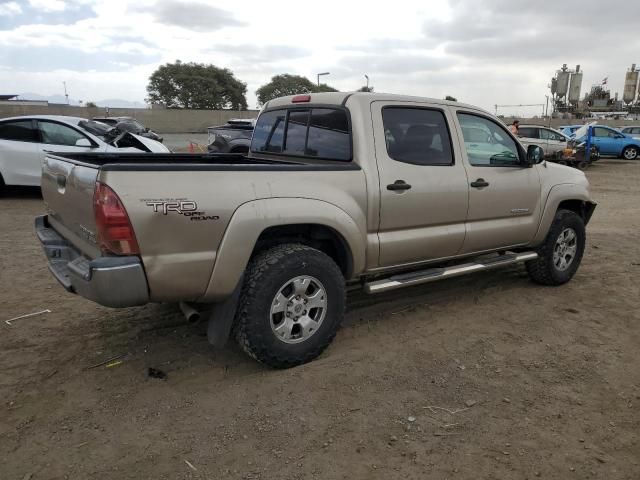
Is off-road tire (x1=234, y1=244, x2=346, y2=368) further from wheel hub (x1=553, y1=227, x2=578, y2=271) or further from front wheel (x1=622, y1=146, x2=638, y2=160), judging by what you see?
front wheel (x1=622, y1=146, x2=638, y2=160)

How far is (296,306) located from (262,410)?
0.73 m

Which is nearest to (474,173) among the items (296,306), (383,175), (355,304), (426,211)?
(426,211)

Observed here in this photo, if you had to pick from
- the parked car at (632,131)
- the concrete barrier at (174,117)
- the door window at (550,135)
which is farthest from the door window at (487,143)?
the concrete barrier at (174,117)

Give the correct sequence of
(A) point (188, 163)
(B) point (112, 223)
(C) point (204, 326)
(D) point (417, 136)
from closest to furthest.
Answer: (B) point (112, 223), (A) point (188, 163), (D) point (417, 136), (C) point (204, 326)

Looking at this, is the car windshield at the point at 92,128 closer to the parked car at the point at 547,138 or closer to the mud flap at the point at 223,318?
the mud flap at the point at 223,318

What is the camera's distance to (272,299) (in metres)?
3.37

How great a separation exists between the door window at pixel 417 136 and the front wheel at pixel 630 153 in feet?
79.0

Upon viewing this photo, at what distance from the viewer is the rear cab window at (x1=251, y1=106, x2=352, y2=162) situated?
397 cm

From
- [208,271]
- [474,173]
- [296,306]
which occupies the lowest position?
[296,306]

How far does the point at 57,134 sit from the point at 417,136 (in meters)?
8.16

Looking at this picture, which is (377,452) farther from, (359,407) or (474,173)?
(474,173)

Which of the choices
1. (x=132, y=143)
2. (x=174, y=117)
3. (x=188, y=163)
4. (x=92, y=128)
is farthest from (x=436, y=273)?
(x=174, y=117)

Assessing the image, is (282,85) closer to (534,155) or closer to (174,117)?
(174,117)

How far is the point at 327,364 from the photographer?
3.69m
